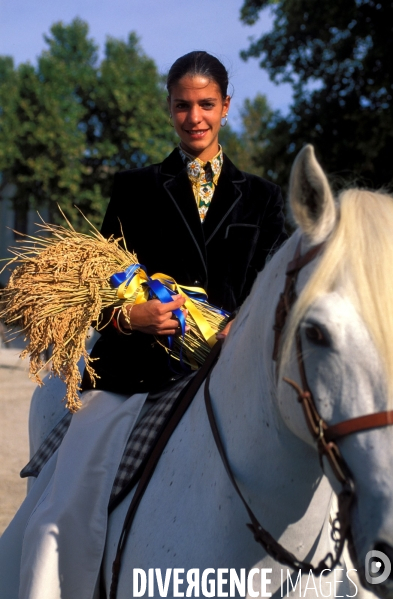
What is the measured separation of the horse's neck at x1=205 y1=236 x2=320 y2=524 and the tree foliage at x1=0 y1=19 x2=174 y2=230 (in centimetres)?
2703

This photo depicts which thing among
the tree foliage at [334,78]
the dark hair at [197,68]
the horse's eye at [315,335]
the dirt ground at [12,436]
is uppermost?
the tree foliage at [334,78]

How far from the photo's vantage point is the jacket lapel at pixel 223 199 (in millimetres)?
2779

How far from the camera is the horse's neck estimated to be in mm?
1866

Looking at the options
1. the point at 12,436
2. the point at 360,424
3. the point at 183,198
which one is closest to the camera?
the point at 360,424

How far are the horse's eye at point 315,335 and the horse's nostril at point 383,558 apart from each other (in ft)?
1.59

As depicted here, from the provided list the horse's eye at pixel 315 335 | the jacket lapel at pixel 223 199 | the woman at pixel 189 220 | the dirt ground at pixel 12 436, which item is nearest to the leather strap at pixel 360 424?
the horse's eye at pixel 315 335

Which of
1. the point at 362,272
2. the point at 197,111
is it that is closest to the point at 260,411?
the point at 362,272

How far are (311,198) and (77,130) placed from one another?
2967 centimetres

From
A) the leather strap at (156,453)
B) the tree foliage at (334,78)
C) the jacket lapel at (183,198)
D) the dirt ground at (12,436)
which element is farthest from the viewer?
the tree foliage at (334,78)

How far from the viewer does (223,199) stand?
283 cm

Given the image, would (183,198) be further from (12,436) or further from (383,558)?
(12,436)

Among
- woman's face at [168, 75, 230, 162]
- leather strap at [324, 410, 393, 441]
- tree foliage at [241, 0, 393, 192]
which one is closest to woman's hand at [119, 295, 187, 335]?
woman's face at [168, 75, 230, 162]

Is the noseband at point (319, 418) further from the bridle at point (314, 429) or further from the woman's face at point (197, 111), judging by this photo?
the woman's face at point (197, 111)

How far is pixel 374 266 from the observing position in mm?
1567
